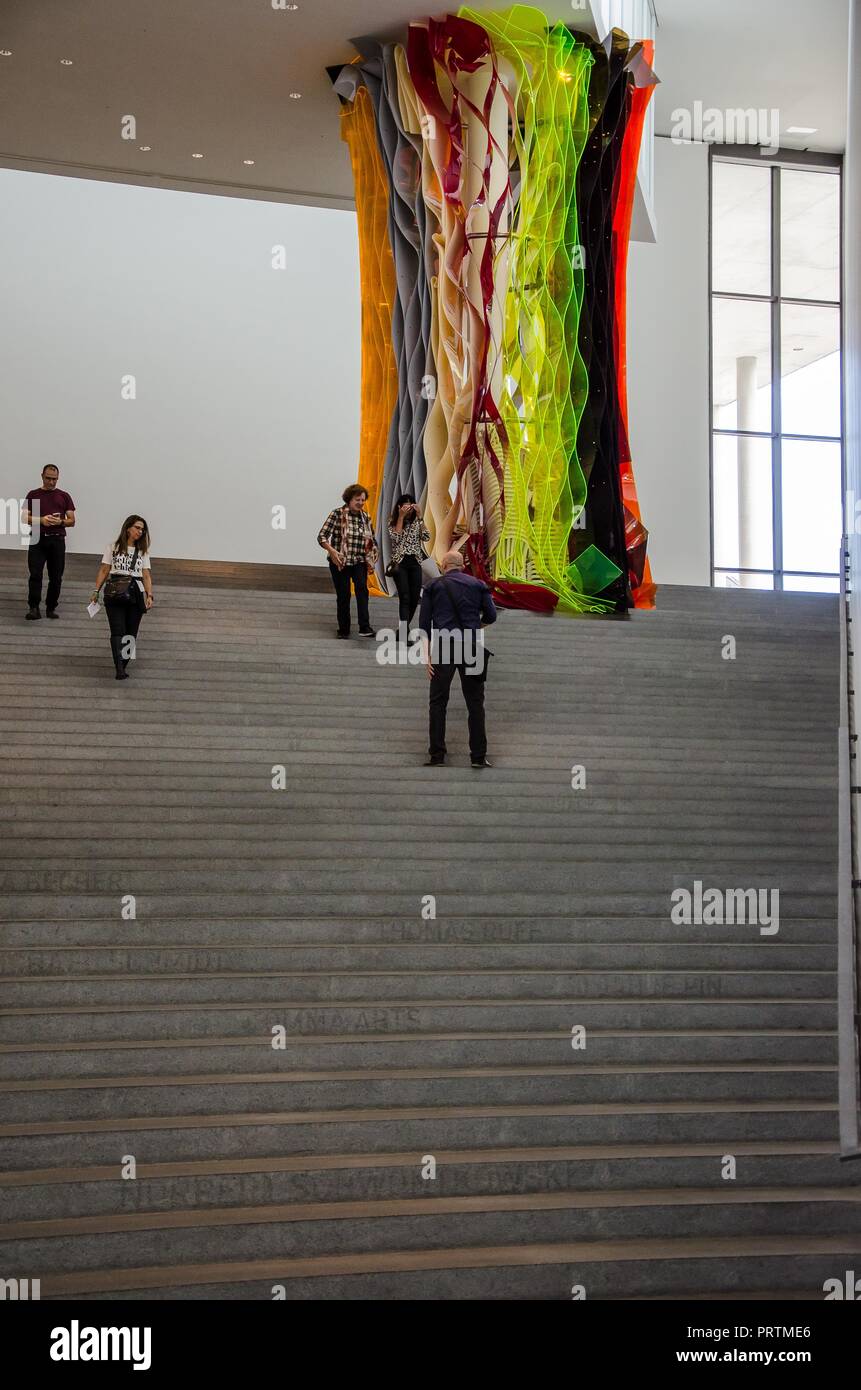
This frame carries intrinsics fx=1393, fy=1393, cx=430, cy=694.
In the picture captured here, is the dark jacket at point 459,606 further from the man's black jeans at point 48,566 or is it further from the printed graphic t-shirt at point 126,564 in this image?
the man's black jeans at point 48,566

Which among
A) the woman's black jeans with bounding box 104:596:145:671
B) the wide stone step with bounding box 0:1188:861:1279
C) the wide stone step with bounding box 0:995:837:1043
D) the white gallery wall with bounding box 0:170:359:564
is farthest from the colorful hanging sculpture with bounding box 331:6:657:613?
the wide stone step with bounding box 0:1188:861:1279

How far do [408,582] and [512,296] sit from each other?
360 centimetres

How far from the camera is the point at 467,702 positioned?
9445 millimetres

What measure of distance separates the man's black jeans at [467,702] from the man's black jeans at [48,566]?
3.92 meters

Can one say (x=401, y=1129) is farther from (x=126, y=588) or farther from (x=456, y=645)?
(x=126, y=588)

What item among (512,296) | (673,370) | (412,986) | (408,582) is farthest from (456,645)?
(673,370)

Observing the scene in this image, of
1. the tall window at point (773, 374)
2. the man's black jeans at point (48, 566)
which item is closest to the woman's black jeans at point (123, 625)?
the man's black jeans at point (48, 566)

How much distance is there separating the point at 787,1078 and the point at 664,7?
17.0 m

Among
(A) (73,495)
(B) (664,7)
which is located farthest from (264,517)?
(B) (664,7)

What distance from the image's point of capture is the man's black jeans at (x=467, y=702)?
9.34 meters

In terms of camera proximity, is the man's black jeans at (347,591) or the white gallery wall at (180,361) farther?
the white gallery wall at (180,361)

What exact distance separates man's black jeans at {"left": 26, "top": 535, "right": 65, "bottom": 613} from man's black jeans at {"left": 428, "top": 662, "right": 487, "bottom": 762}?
3921 mm

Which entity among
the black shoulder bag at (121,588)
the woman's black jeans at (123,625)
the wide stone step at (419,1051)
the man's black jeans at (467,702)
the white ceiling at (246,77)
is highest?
the white ceiling at (246,77)

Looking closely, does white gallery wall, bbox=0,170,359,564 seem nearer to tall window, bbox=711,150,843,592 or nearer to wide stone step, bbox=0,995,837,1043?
tall window, bbox=711,150,843,592
